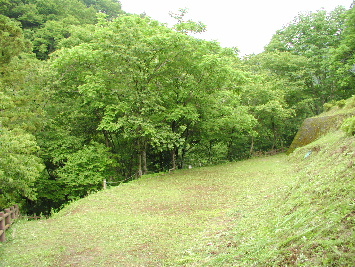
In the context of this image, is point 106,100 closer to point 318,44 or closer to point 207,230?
point 207,230

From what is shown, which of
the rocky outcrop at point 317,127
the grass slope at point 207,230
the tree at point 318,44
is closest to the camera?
the grass slope at point 207,230

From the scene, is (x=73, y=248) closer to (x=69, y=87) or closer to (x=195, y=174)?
(x=195, y=174)

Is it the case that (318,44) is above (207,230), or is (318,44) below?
above

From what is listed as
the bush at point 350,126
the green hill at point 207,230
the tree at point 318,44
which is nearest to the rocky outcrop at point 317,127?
the bush at point 350,126

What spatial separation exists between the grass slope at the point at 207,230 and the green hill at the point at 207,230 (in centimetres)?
2

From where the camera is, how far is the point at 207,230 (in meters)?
7.20

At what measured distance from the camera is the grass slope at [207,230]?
12.3ft

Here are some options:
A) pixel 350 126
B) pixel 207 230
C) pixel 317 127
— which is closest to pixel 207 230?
pixel 207 230

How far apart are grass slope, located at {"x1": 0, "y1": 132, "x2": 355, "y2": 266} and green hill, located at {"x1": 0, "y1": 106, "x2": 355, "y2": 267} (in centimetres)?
2

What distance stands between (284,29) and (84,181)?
101 ft

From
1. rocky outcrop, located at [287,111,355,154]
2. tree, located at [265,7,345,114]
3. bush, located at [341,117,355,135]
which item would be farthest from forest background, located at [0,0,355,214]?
bush, located at [341,117,355,135]

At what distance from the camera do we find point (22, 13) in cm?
4100

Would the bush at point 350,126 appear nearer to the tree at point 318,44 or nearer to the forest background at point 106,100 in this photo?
the forest background at point 106,100

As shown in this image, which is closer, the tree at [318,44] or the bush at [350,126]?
the bush at [350,126]
